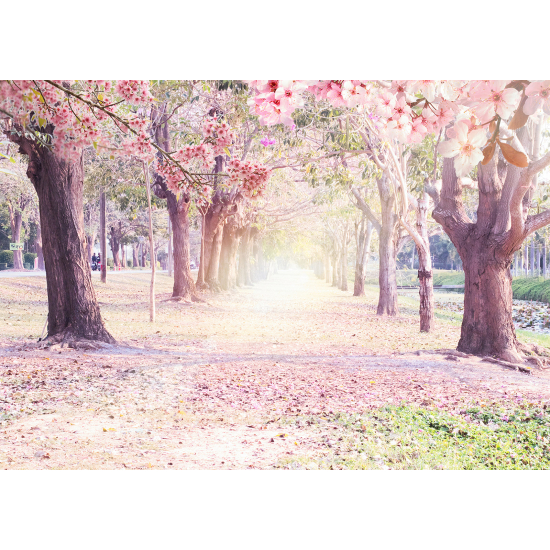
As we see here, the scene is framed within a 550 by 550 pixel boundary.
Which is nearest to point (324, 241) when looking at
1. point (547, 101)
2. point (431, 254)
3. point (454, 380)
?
point (431, 254)

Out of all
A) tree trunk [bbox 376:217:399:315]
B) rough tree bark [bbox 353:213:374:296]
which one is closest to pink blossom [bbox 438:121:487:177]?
tree trunk [bbox 376:217:399:315]

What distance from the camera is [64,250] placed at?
4.59 meters

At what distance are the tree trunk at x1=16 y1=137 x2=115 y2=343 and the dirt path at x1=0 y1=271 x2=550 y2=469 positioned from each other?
0.19m

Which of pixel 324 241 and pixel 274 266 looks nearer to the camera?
pixel 324 241

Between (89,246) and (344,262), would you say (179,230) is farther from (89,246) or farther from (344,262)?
(344,262)

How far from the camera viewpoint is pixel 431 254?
604cm

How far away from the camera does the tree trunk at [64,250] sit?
14.6 feet

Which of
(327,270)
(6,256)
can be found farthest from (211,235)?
(6,256)

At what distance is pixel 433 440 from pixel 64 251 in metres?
3.33

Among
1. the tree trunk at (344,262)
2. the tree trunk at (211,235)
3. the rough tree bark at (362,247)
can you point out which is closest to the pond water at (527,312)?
the tree trunk at (211,235)

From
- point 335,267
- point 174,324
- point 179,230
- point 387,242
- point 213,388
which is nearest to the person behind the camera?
point 213,388
